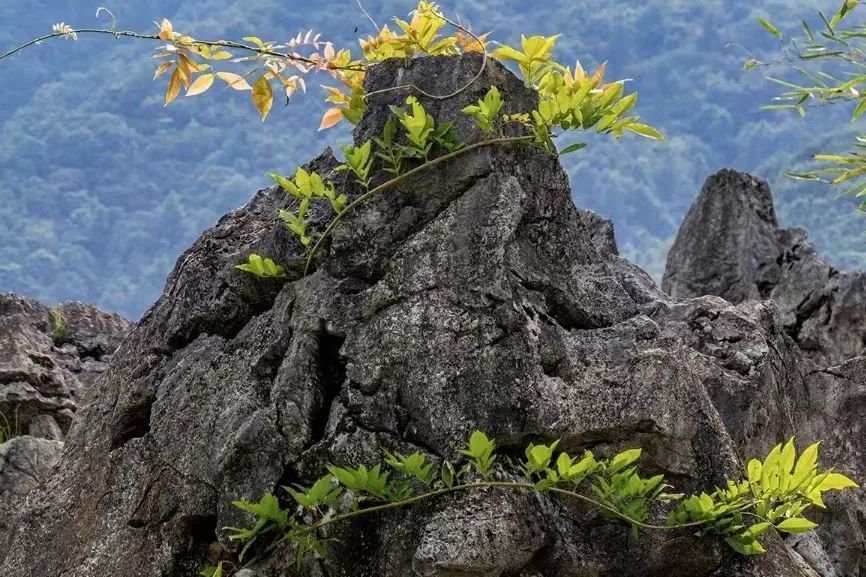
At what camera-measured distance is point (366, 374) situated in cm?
254

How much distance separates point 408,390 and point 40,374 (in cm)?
353

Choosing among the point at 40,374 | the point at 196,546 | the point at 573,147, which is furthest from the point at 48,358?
the point at 573,147

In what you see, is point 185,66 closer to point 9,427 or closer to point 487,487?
point 487,487

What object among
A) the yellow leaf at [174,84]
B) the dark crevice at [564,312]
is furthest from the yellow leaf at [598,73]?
the yellow leaf at [174,84]

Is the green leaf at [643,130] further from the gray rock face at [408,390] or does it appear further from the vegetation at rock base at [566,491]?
the vegetation at rock base at [566,491]

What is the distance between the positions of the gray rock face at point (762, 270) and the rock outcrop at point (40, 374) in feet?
13.2

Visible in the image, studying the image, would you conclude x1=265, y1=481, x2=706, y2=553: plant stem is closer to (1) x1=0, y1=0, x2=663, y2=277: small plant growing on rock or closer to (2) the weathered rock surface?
(1) x1=0, y1=0, x2=663, y2=277: small plant growing on rock

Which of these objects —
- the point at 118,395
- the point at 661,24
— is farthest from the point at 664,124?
the point at 118,395

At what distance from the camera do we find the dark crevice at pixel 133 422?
2.97 metres

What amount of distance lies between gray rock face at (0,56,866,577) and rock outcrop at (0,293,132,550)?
49.7 inches

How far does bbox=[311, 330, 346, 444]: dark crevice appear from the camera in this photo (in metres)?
2.59

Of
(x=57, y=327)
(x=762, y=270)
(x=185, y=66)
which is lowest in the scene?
(x=762, y=270)

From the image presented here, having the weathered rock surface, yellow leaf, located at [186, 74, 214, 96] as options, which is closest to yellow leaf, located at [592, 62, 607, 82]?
yellow leaf, located at [186, 74, 214, 96]

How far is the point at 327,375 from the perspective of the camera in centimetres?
265
